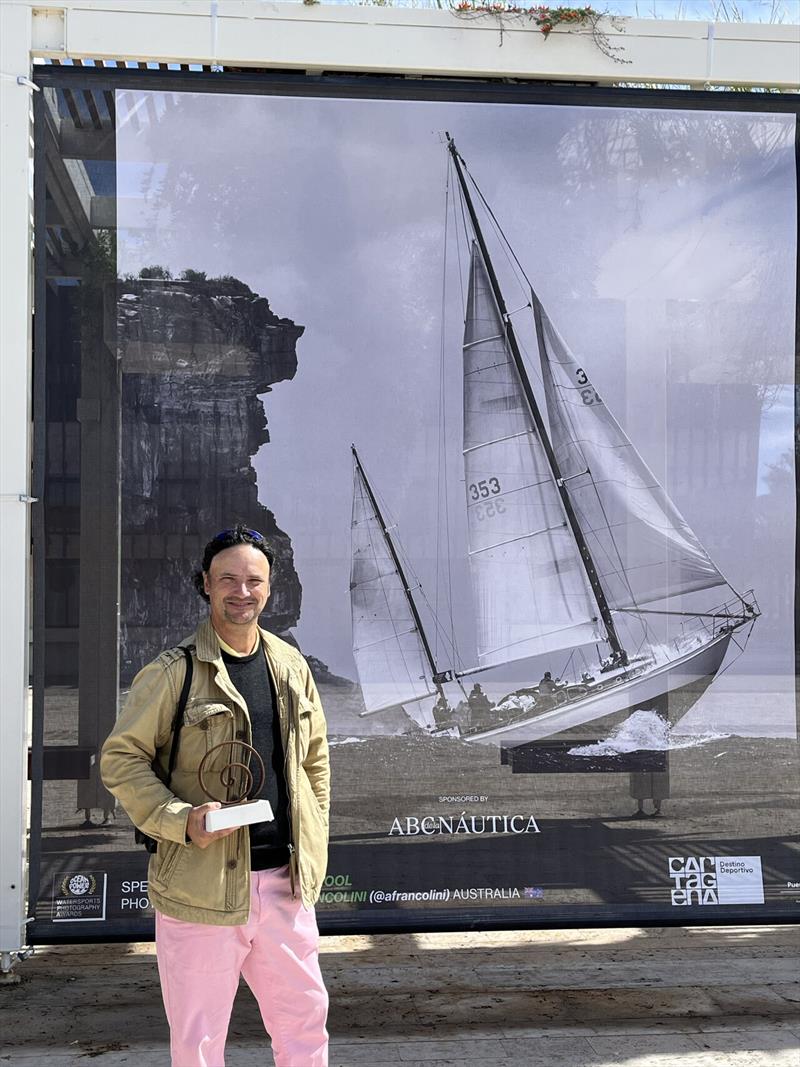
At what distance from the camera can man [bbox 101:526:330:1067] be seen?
283cm

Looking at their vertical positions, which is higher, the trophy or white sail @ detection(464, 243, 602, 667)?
white sail @ detection(464, 243, 602, 667)

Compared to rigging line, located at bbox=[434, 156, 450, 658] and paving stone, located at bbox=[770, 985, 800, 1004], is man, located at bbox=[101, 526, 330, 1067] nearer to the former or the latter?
rigging line, located at bbox=[434, 156, 450, 658]

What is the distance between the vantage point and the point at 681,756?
481 centimetres

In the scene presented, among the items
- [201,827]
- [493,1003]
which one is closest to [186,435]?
[201,827]

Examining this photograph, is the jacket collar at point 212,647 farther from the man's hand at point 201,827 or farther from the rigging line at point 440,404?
the rigging line at point 440,404

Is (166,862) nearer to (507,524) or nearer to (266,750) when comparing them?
(266,750)

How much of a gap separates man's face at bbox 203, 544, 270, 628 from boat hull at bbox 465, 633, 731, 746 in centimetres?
192

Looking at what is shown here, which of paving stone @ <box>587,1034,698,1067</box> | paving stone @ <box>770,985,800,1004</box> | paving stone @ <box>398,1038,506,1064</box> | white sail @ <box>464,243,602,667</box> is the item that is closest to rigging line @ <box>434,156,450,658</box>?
white sail @ <box>464,243,602,667</box>

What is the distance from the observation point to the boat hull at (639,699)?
4754 mm

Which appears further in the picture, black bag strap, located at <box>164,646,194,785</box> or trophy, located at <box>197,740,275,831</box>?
black bag strap, located at <box>164,646,194,785</box>

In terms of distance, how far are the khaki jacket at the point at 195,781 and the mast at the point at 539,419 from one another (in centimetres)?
207

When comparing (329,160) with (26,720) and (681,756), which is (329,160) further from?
(681,756)

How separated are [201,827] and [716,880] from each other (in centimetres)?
280

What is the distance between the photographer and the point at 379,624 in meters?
4.73
